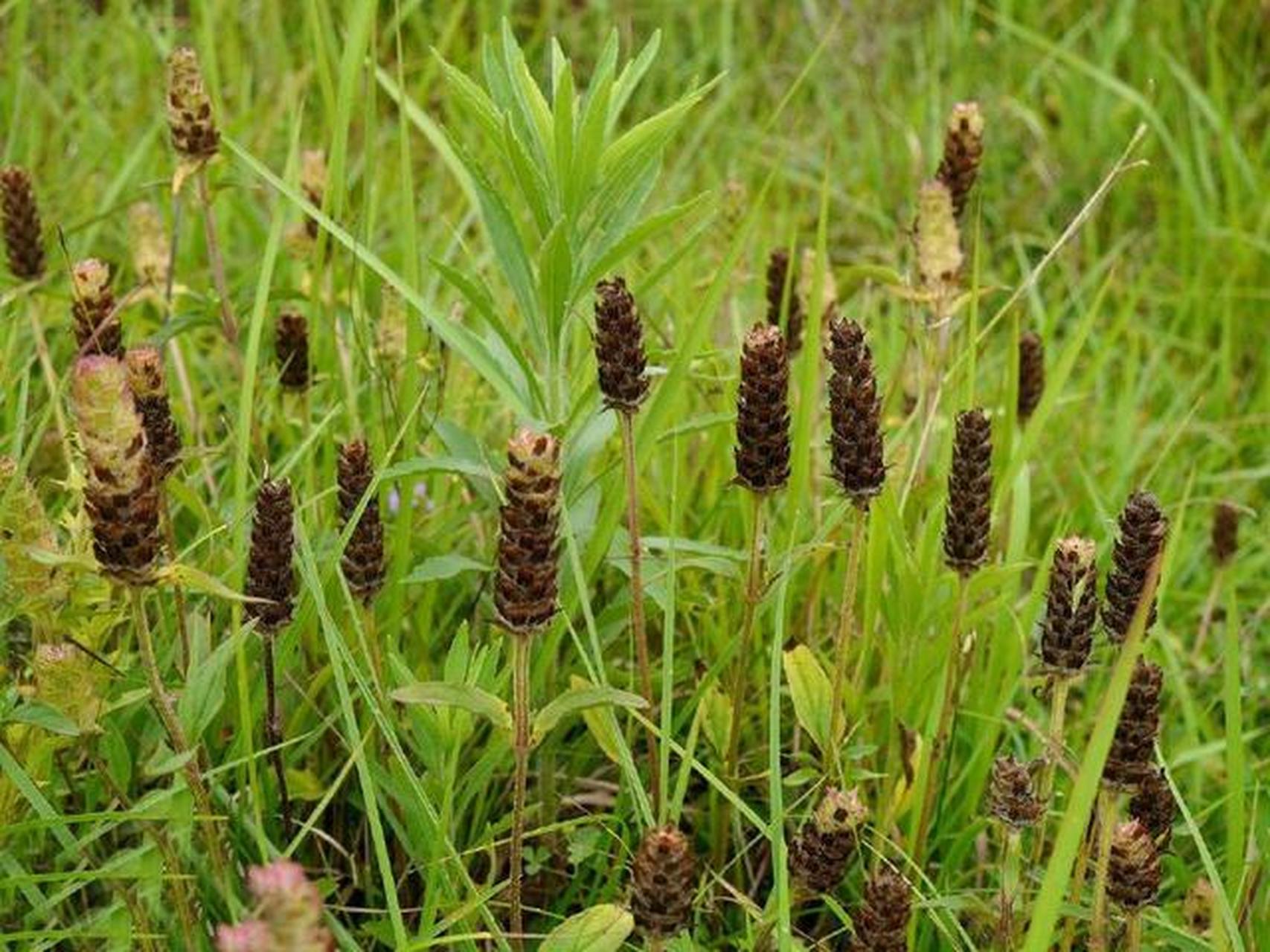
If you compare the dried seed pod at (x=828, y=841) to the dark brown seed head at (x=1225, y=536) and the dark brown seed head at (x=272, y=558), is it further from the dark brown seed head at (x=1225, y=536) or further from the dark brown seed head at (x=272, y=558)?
the dark brown seed head at (x=1225, y=536)

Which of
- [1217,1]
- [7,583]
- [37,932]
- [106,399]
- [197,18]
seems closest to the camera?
[106,399]

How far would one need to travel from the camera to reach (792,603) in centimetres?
216

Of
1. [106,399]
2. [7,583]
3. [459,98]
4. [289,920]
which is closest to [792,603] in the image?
[459,98]

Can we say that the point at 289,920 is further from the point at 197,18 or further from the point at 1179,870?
the point at 197,18

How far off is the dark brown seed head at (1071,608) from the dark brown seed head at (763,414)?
0.24 m

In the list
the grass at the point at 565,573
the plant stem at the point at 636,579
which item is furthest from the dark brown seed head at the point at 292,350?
the plant stem at the point at 636,579

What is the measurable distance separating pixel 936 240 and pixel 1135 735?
2.30ft

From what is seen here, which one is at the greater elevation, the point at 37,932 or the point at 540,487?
the point at 540,487

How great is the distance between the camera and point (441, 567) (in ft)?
5.60

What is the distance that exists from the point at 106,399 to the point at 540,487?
289 millimetres

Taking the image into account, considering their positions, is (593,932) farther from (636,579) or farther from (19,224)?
(19,224)

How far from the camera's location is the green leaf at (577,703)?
4.58 feet

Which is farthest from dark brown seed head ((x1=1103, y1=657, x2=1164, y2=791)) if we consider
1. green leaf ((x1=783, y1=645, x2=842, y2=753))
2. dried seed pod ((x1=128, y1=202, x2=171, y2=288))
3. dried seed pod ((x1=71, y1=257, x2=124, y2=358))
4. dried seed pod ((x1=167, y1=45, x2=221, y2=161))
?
dried seed pod ((x1=128, y1=202, x2=171, y2=288))

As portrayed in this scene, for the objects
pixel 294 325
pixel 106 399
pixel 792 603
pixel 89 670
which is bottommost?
pixel 792 603
